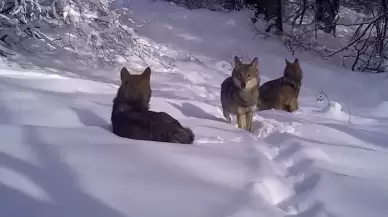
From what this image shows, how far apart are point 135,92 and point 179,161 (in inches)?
66.9

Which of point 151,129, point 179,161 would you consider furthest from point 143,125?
point 179,161

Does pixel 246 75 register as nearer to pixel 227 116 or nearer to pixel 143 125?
pixel 227 116

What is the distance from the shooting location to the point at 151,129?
4633 mm

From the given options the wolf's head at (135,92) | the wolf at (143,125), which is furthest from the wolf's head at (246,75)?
the wolf at (143,125)

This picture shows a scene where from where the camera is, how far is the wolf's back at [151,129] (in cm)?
462

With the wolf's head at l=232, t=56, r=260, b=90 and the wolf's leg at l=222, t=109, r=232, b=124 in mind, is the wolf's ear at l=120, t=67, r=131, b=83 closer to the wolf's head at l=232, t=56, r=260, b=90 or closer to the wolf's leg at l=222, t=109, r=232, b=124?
the wolf's head at l=232, t=56, r=260, b=90

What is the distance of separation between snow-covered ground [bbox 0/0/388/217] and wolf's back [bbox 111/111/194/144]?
0.74 feet

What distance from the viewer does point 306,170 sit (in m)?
4.23

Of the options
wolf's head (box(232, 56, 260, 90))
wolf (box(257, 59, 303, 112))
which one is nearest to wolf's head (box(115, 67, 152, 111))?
wolf's head (box(232, 56, 260, 90))

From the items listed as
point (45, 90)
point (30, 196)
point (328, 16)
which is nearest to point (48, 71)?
point (45, 90)

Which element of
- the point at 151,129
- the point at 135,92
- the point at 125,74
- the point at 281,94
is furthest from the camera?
the point at 281,94

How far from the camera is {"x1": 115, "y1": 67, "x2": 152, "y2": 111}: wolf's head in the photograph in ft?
17.3

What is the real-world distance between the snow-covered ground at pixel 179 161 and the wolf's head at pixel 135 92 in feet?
1.38

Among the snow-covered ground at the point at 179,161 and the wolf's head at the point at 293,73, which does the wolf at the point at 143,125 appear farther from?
the wolf's head at the point at 293,73
